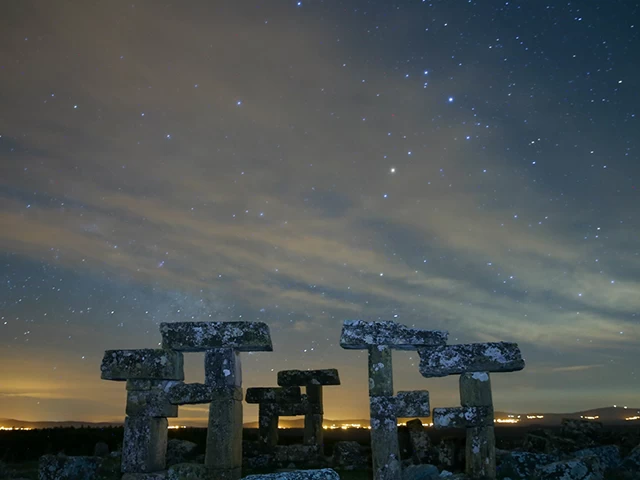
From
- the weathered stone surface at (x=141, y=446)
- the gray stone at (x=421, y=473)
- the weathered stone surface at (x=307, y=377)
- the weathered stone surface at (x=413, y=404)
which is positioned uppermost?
the weathered stone surface at (x=307, y=377)

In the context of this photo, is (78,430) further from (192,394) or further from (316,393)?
(192,394)

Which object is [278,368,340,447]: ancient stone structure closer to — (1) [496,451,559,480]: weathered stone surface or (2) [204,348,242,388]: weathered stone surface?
(1) [496,451,559,480]: weathered stone surface

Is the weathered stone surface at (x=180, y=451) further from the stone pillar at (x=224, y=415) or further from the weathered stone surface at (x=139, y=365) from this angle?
the stone pillar at (x=224, y=415)

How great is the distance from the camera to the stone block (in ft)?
39.9

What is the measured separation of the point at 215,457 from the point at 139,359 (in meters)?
2.72

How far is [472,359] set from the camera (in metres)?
12.8

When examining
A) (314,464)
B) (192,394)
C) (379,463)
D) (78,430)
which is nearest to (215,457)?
(192,394)

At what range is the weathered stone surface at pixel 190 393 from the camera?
12109 millimetres

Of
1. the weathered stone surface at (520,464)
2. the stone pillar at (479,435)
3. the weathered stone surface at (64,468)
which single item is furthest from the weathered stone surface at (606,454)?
the weathered stone surface at (64,468)

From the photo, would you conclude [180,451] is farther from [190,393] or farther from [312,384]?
[190,393]

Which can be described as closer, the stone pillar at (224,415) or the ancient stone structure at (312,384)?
the stone pillar at (224,415)

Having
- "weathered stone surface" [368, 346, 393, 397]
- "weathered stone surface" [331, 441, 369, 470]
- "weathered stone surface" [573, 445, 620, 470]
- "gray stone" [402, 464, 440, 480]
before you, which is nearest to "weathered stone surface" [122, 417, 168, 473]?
"weathered stone surface" [368, 346, 393, 397]

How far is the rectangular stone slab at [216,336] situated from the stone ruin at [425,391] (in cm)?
205

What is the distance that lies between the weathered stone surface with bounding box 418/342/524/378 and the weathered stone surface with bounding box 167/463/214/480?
17.6ft
